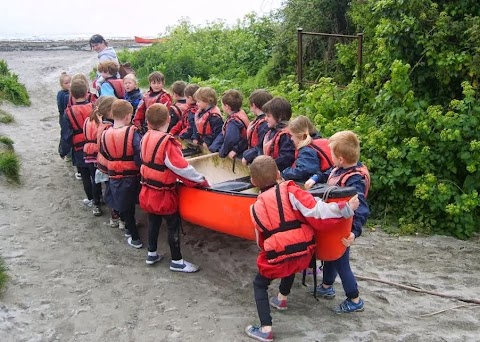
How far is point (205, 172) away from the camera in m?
5.91

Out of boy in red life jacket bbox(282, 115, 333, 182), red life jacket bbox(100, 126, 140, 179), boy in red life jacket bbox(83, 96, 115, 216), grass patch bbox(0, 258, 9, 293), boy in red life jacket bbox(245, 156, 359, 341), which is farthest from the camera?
boy in red life jacket bbox(83, 96, 115, 216)

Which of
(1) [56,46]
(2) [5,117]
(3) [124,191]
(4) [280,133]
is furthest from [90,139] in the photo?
(1) [56,46]

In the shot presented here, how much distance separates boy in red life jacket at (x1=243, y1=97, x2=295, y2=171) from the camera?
4.59 metres

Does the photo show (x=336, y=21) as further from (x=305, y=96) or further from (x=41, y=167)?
(x=41, y=167)

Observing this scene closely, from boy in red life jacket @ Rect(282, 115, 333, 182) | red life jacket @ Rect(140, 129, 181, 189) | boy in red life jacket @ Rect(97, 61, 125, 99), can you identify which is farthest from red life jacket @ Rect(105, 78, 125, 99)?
boy in red life jacket @ Rect(282, 115, 333, 182)

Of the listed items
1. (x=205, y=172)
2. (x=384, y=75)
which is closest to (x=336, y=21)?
(x=384, y=75)

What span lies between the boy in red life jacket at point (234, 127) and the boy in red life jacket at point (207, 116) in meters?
0.34

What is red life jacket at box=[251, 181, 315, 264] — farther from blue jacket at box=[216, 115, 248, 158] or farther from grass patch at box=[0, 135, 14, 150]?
grass patch at box=[0, 135, 14, 150]

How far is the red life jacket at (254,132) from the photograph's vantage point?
511cm

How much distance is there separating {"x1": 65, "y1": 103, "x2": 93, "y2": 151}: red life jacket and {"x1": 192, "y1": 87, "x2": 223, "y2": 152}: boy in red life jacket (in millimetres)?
1230

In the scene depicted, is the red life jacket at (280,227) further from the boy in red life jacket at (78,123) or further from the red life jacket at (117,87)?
the red life jacket at (117,87)

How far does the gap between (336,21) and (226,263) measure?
6.58 metres

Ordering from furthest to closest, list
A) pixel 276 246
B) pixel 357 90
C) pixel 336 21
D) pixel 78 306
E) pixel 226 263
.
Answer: pixel 336 21 → pixel 357 90 → pixel 226 263 → pixel 78 306 → pixel 276 246

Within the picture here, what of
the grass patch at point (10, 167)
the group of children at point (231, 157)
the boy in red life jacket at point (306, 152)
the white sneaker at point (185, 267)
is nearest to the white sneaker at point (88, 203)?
the group of children at point (231, 157)
